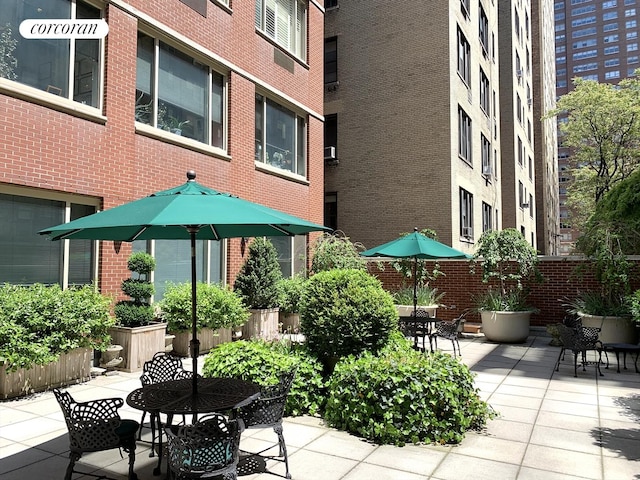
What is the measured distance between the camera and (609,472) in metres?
4.45

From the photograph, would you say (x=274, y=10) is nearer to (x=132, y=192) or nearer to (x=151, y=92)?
(x=151, y=92)

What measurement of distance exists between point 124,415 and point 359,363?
9.92 ft

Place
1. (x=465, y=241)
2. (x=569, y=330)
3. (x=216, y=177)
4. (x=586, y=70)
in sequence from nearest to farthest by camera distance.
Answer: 1. (x=569, y=330)
2. (x=216, y=177)
3. (x=465, y=241)
4. (x=586, y=70)

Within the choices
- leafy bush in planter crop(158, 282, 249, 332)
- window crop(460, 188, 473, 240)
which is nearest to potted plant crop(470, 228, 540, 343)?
window crop(460, 188, 473, 240)

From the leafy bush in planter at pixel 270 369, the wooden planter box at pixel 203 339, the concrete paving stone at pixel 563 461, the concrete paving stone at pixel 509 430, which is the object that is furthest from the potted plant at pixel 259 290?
the concrete paving stone at pixel 563 461

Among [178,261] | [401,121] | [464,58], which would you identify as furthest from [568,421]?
[464,58]

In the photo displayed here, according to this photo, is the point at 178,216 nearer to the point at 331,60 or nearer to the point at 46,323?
the point at 46,323

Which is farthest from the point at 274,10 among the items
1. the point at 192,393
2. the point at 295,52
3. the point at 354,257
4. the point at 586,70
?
the point at 586,70

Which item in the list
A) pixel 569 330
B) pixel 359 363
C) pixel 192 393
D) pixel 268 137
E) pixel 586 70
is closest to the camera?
pixel 192 393

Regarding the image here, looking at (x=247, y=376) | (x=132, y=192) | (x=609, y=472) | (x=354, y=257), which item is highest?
(x=132, y=192)

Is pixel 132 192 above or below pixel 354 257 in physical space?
above

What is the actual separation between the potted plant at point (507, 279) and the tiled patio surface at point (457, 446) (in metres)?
4.78

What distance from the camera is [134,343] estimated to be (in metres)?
8.42

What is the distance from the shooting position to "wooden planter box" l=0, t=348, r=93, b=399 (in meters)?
6.70
